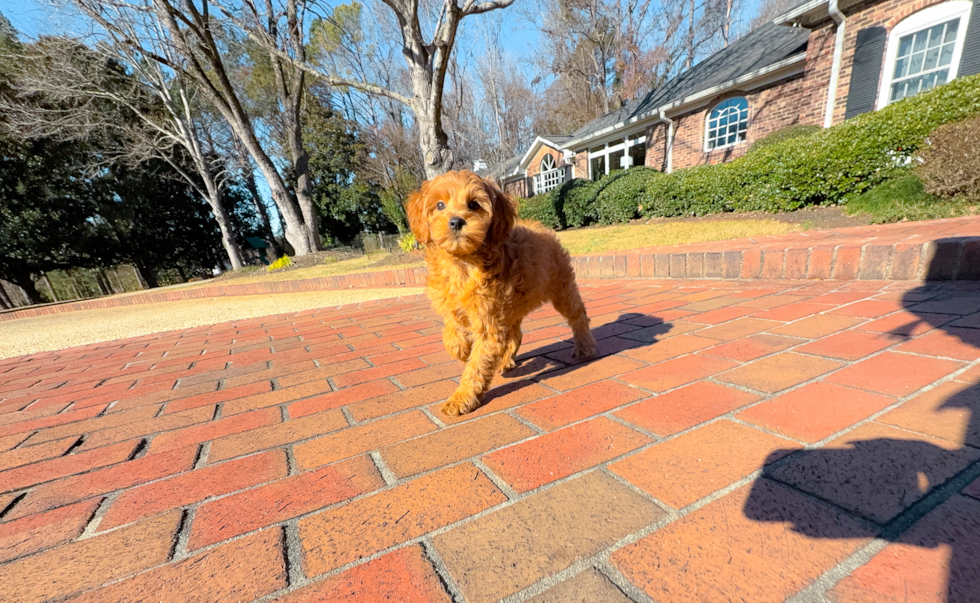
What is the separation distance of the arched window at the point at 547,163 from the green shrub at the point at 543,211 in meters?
9.08

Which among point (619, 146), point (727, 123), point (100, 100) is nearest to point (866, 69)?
point (727, 123)

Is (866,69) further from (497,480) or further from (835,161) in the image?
(497,480)

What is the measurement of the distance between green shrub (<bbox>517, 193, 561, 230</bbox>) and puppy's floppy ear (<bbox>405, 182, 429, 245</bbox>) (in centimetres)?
1182

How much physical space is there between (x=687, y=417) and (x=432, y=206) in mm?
1661

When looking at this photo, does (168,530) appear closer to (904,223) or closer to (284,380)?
(284,380)

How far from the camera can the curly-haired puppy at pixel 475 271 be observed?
1.93m

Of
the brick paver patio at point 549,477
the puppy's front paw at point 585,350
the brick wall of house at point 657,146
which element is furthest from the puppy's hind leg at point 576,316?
the brick wall of house at point 657,146

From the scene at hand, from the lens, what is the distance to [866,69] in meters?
8.87

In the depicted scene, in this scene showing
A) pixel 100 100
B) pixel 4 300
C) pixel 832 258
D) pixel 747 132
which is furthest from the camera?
pixel 4 300

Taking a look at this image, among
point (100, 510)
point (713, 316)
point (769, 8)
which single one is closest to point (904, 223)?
point (713, 316)

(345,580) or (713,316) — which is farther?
(713,316)

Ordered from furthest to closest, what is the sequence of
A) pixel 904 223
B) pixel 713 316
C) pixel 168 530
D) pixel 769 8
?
pixel 769 8 < pixel 904 223 < pixel 713 316 < pixel 168 530

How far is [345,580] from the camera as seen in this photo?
1.00 metres

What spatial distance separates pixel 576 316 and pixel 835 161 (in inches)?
281
